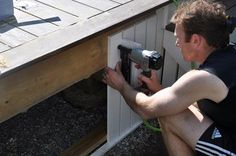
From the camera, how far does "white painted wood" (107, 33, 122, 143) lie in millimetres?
2303

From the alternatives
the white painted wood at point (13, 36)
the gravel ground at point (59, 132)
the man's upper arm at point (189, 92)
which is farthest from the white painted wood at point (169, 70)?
the white painted wood at point (13, 36)

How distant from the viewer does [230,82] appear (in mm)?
1852

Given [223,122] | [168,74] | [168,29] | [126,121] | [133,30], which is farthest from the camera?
[168,74]

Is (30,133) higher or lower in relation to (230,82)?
lower

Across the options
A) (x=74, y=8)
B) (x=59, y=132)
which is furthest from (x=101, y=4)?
(x=59, y=132)

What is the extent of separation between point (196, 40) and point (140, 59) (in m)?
0.42

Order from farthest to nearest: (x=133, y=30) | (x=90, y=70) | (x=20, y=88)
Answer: (x=133, y=30)
(x=90, y=70)
(x=20, y=88)

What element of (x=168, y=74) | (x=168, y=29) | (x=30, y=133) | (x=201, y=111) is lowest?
(x=30, y=133)

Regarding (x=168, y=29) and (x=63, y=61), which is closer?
(x=63, y=61)

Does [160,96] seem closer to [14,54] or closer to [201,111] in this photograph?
[201,111]

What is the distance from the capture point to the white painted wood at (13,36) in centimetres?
194

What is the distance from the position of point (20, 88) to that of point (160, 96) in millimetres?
670

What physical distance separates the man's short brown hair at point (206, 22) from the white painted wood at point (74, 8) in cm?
55

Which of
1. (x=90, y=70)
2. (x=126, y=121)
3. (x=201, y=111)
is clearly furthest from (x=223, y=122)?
(x=126, y=121)
